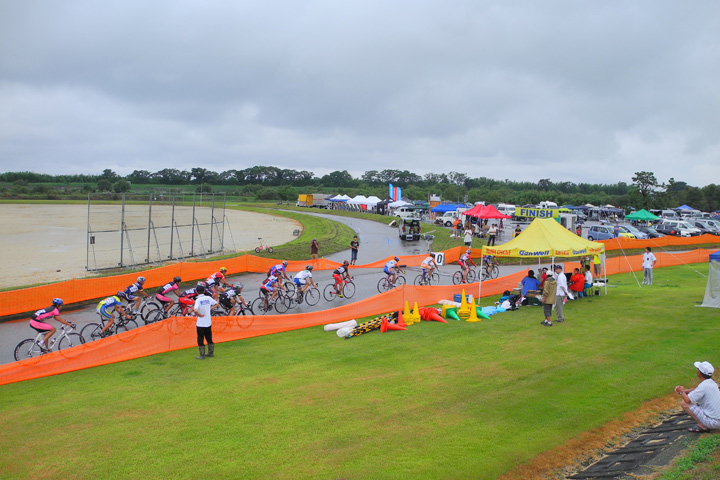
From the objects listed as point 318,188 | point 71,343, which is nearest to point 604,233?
point 71,343

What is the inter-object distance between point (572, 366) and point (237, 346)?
8769mm

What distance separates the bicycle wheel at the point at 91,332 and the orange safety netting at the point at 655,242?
3345cm

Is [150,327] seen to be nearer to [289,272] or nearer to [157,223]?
[289,272]

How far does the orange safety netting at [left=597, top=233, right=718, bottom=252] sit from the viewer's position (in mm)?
36719

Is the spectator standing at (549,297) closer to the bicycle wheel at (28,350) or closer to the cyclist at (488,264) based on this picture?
the cyclist at (488,264)

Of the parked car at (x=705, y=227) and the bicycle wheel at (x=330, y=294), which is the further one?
the parked car at (x=705, y=227)

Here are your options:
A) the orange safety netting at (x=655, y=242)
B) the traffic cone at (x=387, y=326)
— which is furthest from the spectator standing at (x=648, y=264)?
the traffic cone at (x=387, y=326)

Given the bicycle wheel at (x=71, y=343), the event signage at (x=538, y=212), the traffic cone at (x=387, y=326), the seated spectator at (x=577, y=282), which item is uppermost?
the event signage at (x=538, y=212)

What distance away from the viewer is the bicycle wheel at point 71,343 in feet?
37.6

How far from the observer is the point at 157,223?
6031 centimetres

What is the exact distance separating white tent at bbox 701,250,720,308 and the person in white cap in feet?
37.0

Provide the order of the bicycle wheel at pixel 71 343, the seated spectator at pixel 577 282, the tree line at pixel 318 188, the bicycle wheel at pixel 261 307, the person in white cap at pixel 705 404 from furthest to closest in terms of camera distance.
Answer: the tree line at pixel 318 188 < the seated spectator at pixel 577 282 < the bicycle wheel at pixel 261 307 < the bicycle wheel at pixel 71 343 < the person in white cap at pixel 705 404

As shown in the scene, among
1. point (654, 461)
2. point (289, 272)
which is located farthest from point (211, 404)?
point (289, 272)

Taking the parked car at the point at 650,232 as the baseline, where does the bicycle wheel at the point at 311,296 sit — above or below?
below
